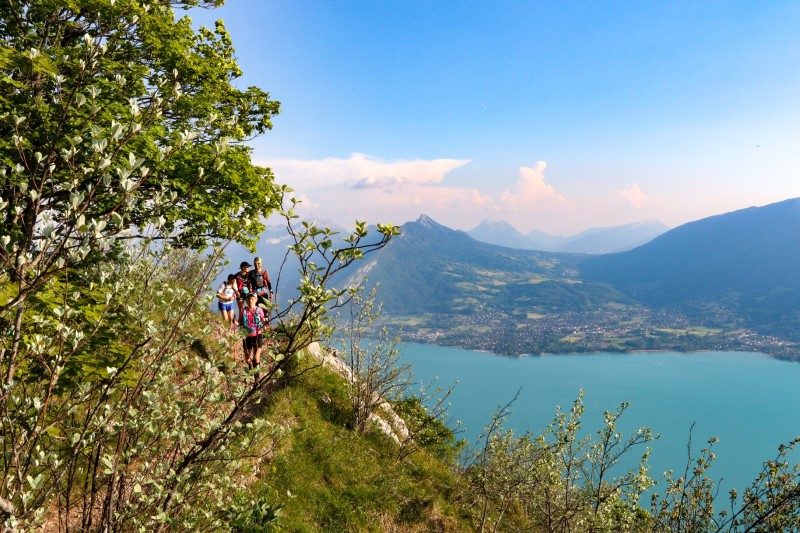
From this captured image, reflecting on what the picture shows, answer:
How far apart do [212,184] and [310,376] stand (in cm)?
804

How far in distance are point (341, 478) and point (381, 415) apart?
4.66m

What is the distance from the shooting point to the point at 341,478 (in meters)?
12.2

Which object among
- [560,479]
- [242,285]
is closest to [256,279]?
[242,285]

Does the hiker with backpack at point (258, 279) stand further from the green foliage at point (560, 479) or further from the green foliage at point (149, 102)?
A: the green foliage at point (560, 479)

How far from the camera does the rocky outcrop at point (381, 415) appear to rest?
50.9ft

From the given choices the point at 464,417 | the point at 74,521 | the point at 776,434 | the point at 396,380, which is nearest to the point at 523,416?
the point at 464,417

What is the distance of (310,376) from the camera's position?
1593cm

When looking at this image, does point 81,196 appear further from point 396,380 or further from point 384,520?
point 396,380

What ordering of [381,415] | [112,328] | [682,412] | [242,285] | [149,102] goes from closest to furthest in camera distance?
[112,328] → [149,102] → [242,285] → [381,415] → [682,412]

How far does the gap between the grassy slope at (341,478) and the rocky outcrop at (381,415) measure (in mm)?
558

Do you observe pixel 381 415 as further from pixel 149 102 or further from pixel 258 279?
pixel 149 102

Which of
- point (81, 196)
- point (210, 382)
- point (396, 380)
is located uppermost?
point (81, 196)

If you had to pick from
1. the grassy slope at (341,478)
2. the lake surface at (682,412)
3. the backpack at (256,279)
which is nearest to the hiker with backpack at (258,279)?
the backpack at (256,279)

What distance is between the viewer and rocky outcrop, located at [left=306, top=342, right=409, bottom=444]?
15526 mm
